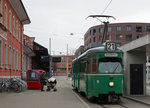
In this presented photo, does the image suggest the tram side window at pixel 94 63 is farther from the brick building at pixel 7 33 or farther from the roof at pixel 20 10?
the roof at pixel 20 10

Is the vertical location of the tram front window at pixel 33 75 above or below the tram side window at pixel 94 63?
below

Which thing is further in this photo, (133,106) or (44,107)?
(133,106)

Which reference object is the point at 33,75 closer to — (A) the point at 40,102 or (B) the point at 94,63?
(A) the point at 40,102

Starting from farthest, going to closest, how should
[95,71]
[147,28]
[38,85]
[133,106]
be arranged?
[147,28] → [38,85] → [95,71] → [133,106]

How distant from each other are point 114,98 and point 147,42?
3229 millimetres

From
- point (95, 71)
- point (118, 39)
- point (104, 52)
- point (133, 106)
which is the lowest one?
point (133, 106)

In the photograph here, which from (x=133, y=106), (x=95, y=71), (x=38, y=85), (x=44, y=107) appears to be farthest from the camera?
(x=38, y=85)

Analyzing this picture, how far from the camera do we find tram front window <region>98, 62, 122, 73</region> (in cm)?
1494

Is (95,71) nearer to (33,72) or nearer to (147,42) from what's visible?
(147,42)

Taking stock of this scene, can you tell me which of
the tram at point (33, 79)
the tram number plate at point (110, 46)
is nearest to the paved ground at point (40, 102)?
the tram number plate at point (110, 46)

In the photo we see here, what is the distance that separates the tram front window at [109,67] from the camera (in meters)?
14.9

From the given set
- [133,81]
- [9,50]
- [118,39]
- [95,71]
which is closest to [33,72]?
[9,50]

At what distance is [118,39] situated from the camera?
276 ft

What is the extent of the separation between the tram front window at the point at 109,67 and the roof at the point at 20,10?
47.0ft
